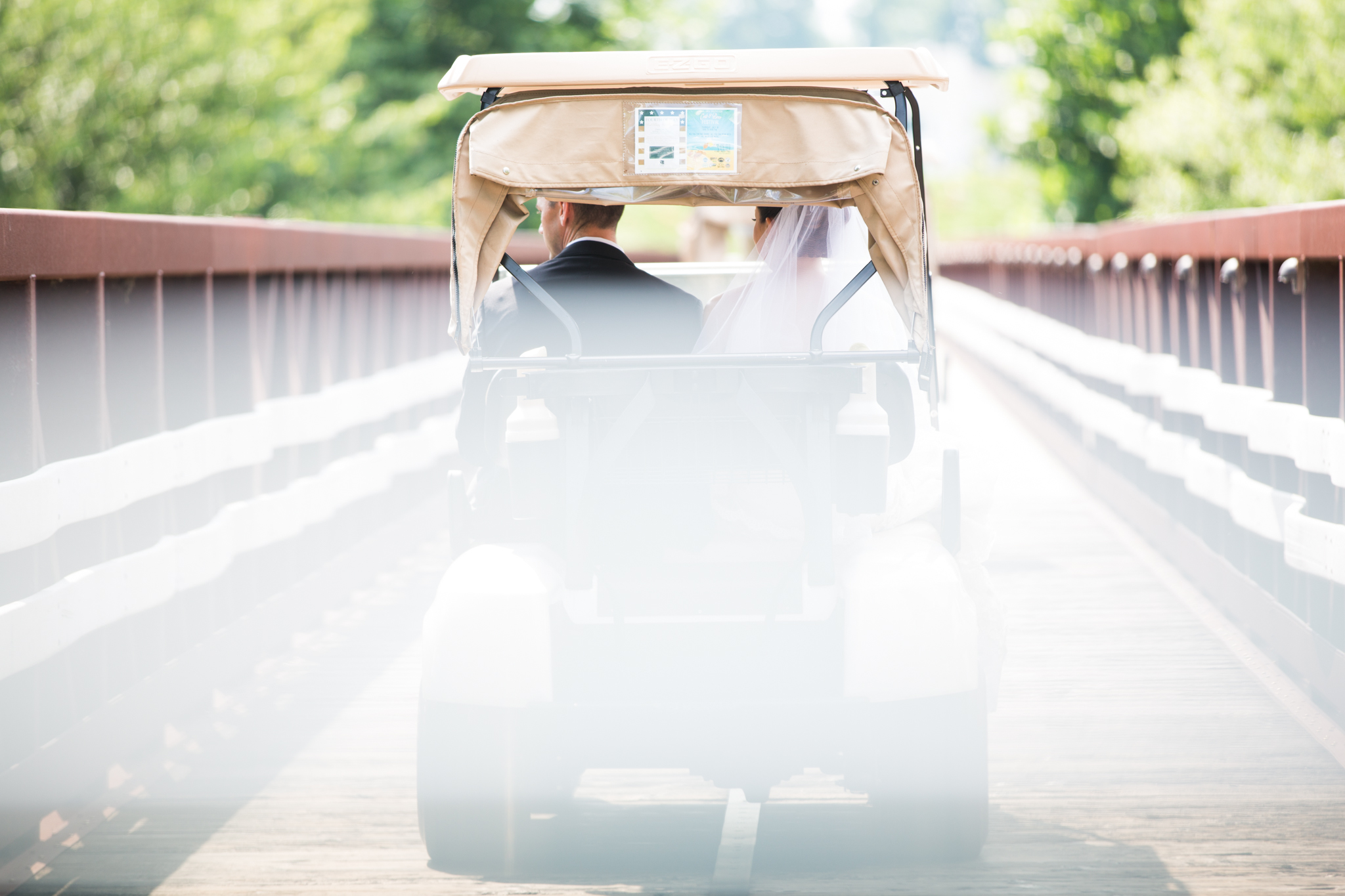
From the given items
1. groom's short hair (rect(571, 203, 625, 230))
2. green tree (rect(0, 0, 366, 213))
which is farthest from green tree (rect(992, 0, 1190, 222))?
groom's short hair (rect(571, 203, 625, 230))

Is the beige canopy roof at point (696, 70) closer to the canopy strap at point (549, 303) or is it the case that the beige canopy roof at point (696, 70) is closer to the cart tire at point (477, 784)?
the canopy strap at point (549, 303)

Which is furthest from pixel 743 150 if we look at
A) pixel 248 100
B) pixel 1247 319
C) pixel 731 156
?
pixel 248 100

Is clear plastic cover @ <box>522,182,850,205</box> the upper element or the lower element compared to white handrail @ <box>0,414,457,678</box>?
upper

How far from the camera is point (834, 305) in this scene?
4254 mm

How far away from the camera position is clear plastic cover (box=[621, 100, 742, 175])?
4.34 meters

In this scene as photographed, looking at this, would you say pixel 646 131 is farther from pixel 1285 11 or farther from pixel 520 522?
pixel 1285 11

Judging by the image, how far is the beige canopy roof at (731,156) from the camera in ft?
14.2

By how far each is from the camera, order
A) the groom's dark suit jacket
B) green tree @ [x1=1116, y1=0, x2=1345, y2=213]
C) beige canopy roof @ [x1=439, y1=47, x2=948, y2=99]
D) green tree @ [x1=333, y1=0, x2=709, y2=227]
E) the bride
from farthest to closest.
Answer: green tree @ [x1=333, y1=0, x2=709, y2=227], green tree @ [x1=1116, y1=0, x2=1345, y2=213], the bride, the groom's dark suit jacket, beige canopy roof @ [x1=439, y1=47, x2=948, y2=99]

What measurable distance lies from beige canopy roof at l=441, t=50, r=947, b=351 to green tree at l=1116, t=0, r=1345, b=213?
22.8m

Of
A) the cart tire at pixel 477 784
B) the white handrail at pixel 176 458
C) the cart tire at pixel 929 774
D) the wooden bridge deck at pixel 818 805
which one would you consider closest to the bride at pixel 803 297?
the cart tire at pixel 929 774

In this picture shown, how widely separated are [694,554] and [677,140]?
1061mm

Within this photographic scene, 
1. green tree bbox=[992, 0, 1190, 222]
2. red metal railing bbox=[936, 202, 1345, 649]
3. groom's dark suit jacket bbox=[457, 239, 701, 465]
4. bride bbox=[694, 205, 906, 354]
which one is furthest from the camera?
green tree bbox=[992, 0, 1190, 222]

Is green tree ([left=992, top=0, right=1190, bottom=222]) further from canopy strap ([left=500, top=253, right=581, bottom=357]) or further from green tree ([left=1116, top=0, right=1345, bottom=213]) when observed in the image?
canopy strap ([left=500, top=253, right=581, bottom=357])

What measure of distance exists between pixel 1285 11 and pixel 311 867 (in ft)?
90.8
